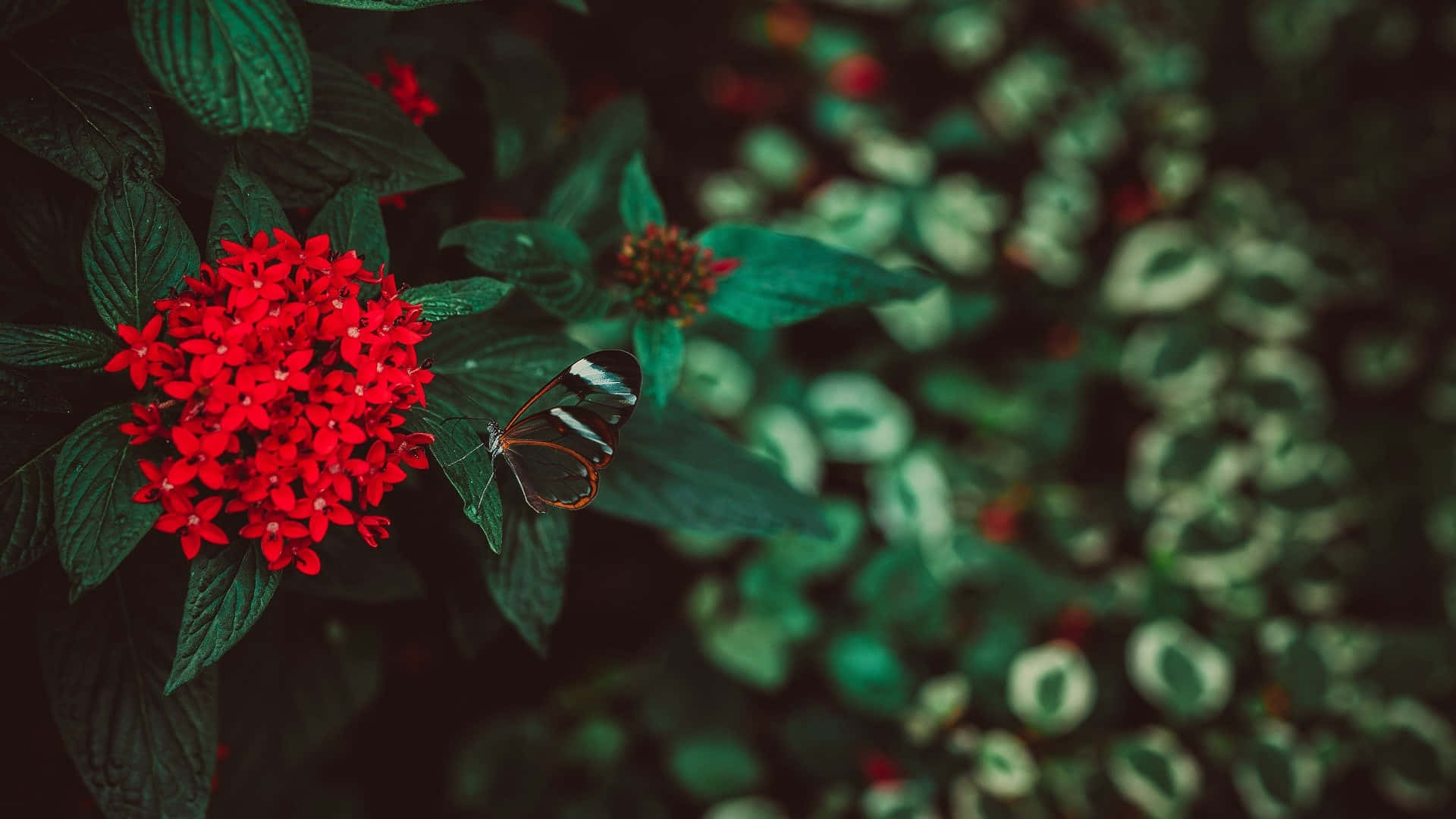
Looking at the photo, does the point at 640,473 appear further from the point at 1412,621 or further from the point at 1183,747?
the point at 1412,621

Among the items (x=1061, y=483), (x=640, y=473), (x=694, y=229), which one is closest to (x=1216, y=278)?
(x=1061, y=483)

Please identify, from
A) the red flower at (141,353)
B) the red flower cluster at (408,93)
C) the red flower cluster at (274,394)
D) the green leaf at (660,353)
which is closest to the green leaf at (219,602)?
the red flower cluster at (274,394)

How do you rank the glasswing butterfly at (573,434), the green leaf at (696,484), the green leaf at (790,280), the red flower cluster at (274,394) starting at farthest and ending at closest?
the green leaf at (696,484) → the green leaf at (790,280) → the glasswing butterfly at (573,434) → the red flower cluster at (274,394)

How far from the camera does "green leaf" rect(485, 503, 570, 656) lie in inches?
29.6

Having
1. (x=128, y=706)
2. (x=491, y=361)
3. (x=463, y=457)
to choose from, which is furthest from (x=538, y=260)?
(x=128, y=706)

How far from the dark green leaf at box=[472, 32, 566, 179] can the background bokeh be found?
0.06 ft

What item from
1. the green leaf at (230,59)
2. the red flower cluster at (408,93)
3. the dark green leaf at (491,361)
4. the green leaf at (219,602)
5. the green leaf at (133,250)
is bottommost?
the green leaf at (219,602)

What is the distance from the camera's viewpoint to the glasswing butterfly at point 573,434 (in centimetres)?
62

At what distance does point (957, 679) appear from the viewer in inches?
55.9

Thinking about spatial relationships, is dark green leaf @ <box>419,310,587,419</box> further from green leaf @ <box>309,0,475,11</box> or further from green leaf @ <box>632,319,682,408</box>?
green leaf @ <box>309,0,475,11</box>

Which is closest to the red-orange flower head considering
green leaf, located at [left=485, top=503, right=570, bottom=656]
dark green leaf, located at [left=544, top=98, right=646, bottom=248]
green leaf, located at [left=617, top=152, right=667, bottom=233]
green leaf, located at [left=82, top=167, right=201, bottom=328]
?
green leaf, located at [left=617, top=152, right=667, bottom=233]

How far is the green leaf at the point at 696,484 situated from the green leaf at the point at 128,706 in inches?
15.9

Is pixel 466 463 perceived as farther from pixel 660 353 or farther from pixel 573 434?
pixel 660 353

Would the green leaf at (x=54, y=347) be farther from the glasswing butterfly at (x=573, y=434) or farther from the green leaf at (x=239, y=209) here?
the glasswing butterfly at (x=573, y=434)
